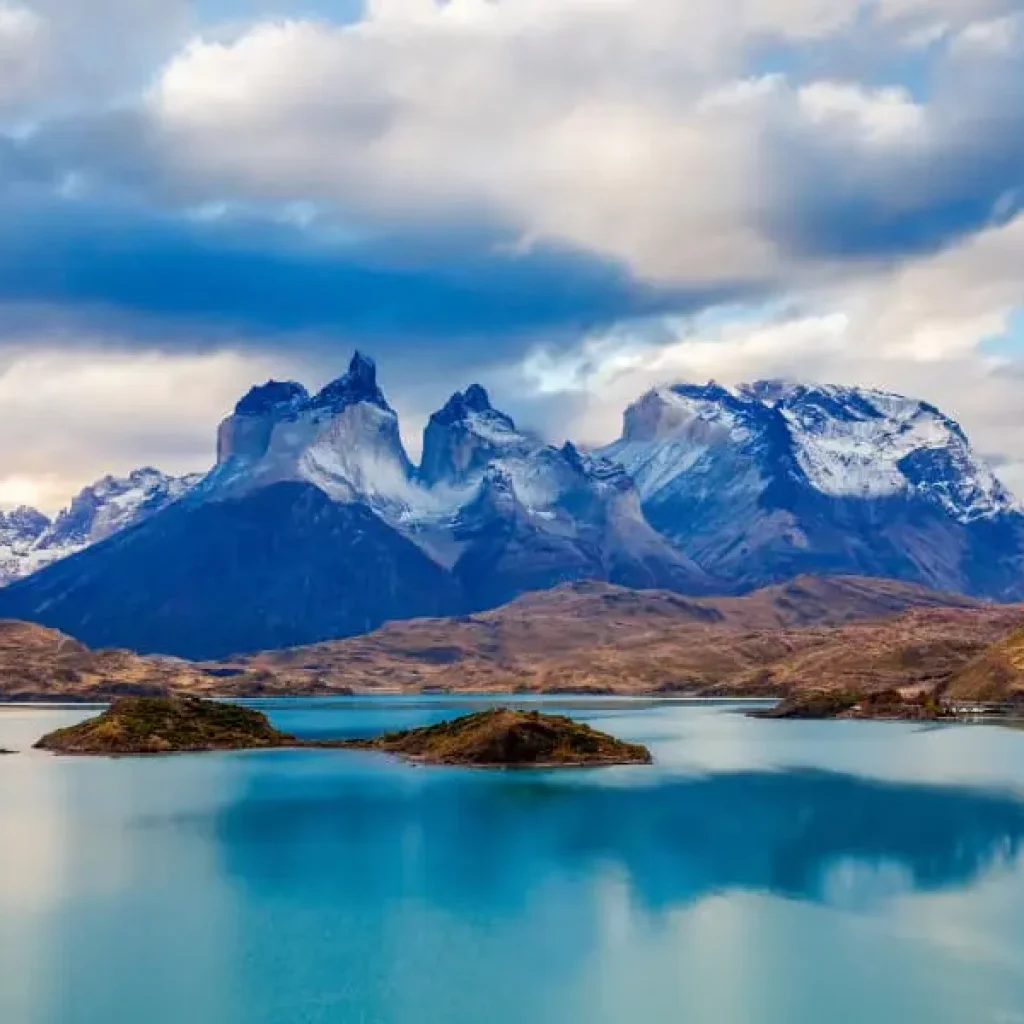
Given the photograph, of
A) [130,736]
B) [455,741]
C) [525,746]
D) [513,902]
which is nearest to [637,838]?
→ [513,902]

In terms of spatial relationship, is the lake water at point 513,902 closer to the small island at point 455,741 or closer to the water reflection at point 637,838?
the water reflection at point 637,838

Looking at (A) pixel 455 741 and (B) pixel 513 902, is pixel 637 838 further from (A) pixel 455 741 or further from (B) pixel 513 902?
(A) pixel 455 741

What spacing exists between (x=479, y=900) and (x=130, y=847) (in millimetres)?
33236

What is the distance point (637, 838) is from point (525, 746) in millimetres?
61642

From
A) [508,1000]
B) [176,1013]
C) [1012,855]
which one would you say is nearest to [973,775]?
[1012,855]

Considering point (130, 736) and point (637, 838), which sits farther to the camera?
point (130, 736)

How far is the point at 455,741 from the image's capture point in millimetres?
174250

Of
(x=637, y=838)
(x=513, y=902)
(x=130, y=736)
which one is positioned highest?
(x=130, y=736)

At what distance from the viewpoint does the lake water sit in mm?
61250

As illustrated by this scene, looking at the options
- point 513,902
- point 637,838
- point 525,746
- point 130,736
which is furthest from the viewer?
point 130,736

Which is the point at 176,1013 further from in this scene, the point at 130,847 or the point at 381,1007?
the point at 130,847

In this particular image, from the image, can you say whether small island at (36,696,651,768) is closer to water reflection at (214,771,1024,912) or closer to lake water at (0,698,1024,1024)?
lake water at (0,698,1024,1024)

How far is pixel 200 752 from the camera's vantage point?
195 metres

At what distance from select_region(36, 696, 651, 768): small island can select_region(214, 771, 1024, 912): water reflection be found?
70.9 feet
